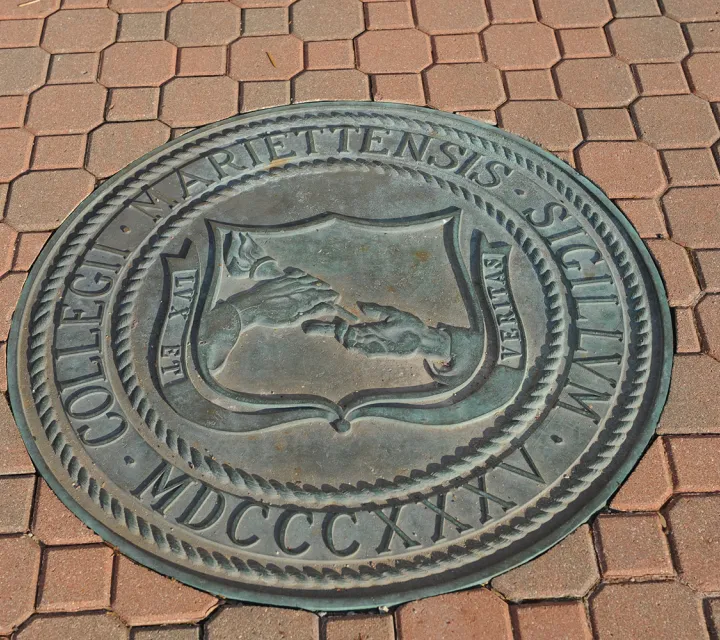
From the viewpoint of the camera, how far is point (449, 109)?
9.11ft

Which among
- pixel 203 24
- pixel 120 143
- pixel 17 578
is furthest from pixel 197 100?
pixel 17 578

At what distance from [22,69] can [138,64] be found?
1.58 ft

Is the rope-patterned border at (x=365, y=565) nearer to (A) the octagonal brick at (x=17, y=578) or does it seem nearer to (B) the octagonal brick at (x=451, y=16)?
(A) the octagonal brick at (x=17, y=578)

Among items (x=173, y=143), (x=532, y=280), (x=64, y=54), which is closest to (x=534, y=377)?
(x=532, y=280)

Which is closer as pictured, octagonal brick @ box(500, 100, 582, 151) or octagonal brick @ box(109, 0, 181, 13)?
octagonal brick @ box(500, 100, 582, 151)

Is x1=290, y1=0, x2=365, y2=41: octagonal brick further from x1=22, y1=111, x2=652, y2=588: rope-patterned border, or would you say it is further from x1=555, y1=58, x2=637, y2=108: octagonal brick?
x1=22, y1=111, x2=652, y2=588: rope-patterned border

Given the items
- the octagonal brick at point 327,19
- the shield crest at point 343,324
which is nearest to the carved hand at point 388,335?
the shield crest at point 343,324

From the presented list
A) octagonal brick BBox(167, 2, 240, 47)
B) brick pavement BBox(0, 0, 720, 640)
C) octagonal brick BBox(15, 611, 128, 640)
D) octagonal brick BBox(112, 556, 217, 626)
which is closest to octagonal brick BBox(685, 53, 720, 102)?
brick pavement BBox(0, 0, 720, 640)

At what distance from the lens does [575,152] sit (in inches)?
104

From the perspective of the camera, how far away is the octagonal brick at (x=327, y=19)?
3053 mm

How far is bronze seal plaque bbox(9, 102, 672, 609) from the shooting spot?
1.90m

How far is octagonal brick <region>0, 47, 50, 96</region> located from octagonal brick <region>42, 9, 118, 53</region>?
0.21 feet

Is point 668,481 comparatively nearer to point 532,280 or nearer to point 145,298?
point 532,280

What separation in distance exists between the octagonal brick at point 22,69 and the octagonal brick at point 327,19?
105 centimetres
